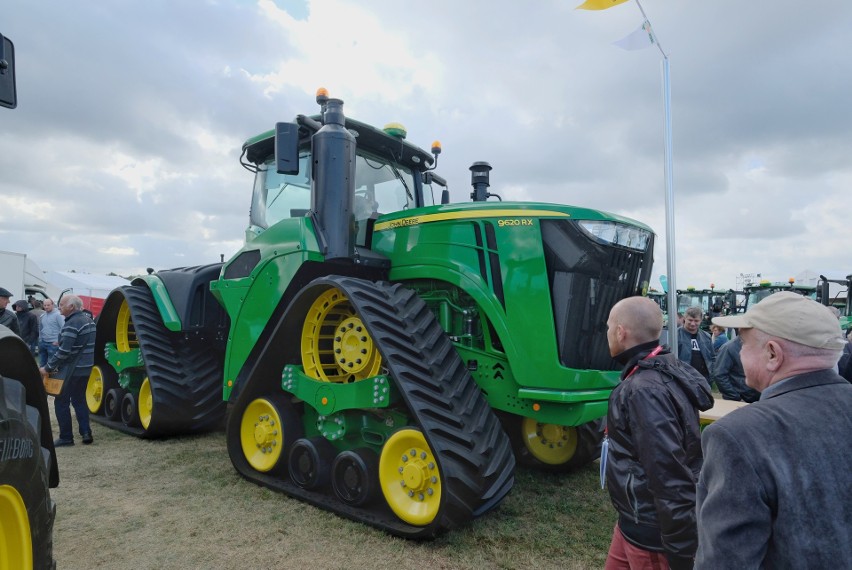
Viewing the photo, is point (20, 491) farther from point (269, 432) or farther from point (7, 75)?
point (269, 432)

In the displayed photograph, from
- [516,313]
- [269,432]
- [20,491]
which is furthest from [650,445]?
[269,432]

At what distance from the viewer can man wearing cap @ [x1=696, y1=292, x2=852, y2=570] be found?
127cm

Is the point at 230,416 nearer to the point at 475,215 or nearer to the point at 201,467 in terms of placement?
the point at 201,467

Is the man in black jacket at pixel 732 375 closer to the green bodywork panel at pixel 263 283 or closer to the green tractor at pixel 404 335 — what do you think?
the green tractor at pixel 404 335

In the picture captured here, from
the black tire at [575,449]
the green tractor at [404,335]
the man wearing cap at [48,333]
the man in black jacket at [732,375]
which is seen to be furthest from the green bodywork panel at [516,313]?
the man wearing cap at [48,333]

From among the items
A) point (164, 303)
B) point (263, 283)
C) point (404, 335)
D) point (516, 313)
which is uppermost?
point (263, 283)

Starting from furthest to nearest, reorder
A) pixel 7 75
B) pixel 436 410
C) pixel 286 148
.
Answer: pixel 286 148, pixel 436 410, pixel 7 75

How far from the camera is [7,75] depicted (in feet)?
7.70

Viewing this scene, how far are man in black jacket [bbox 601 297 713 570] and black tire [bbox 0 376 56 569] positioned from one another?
2131 mm

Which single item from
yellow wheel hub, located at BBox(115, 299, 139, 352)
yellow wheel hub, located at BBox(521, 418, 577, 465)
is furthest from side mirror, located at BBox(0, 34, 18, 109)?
yellow wheel hub, located at BBox(115, 299, 139, 352)

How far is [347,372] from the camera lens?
4.36 meters

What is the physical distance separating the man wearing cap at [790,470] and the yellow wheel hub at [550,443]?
3835mm

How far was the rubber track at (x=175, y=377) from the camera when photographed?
6.14 m

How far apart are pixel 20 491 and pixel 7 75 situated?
1609mm
